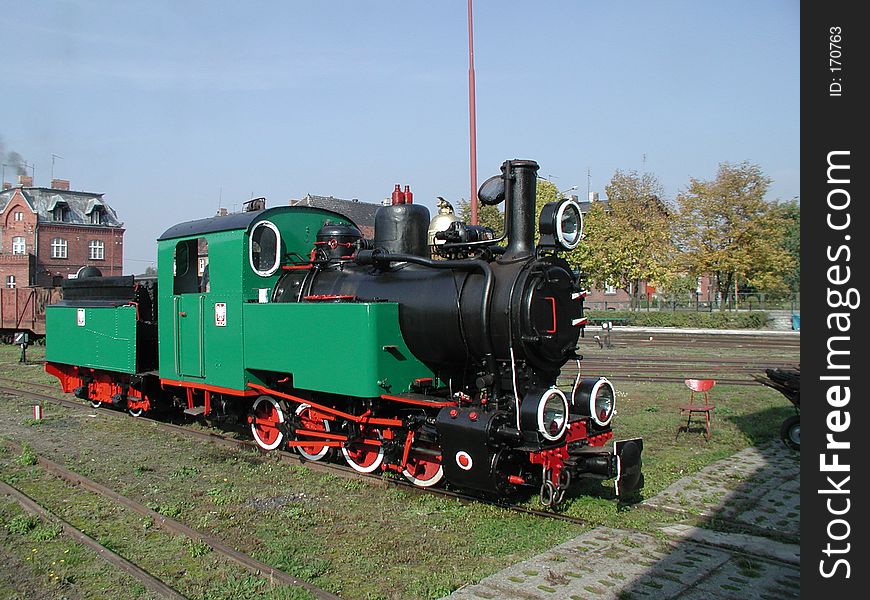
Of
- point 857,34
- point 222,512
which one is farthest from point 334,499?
point 857,34

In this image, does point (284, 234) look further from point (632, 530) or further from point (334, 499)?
point (632, 530)

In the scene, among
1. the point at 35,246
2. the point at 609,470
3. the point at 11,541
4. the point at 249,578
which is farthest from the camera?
the point at 35,246

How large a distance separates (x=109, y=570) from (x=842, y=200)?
5.39 metres

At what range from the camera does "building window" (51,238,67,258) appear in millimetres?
51425

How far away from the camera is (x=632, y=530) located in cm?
609

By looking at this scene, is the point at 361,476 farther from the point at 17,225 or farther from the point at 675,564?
the point at 17,225

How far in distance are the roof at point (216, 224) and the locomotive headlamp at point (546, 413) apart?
4.45m

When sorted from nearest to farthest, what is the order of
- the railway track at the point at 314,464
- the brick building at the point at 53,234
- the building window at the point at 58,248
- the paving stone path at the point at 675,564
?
the paving stone path at the point at 675,564 → the railway track at the point at 314,464 → the brick building at the point at 53,234 → the building window at the point at 58,248

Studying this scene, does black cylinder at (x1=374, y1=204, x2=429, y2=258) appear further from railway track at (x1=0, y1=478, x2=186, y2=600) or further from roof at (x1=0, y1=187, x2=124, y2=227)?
roof at (x1=0, y1=187, x2=124, y2=227)

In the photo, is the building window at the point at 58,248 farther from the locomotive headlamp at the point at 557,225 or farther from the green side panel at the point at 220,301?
the locomotive headlamp at the point at 557,225

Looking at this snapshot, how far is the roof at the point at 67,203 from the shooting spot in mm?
51713

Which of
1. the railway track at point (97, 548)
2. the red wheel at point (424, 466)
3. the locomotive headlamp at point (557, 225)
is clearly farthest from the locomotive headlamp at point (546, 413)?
the railway track at point (97, 548)

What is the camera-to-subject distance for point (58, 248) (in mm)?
51625

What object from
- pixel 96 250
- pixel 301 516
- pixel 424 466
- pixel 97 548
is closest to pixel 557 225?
pixel 424 466
